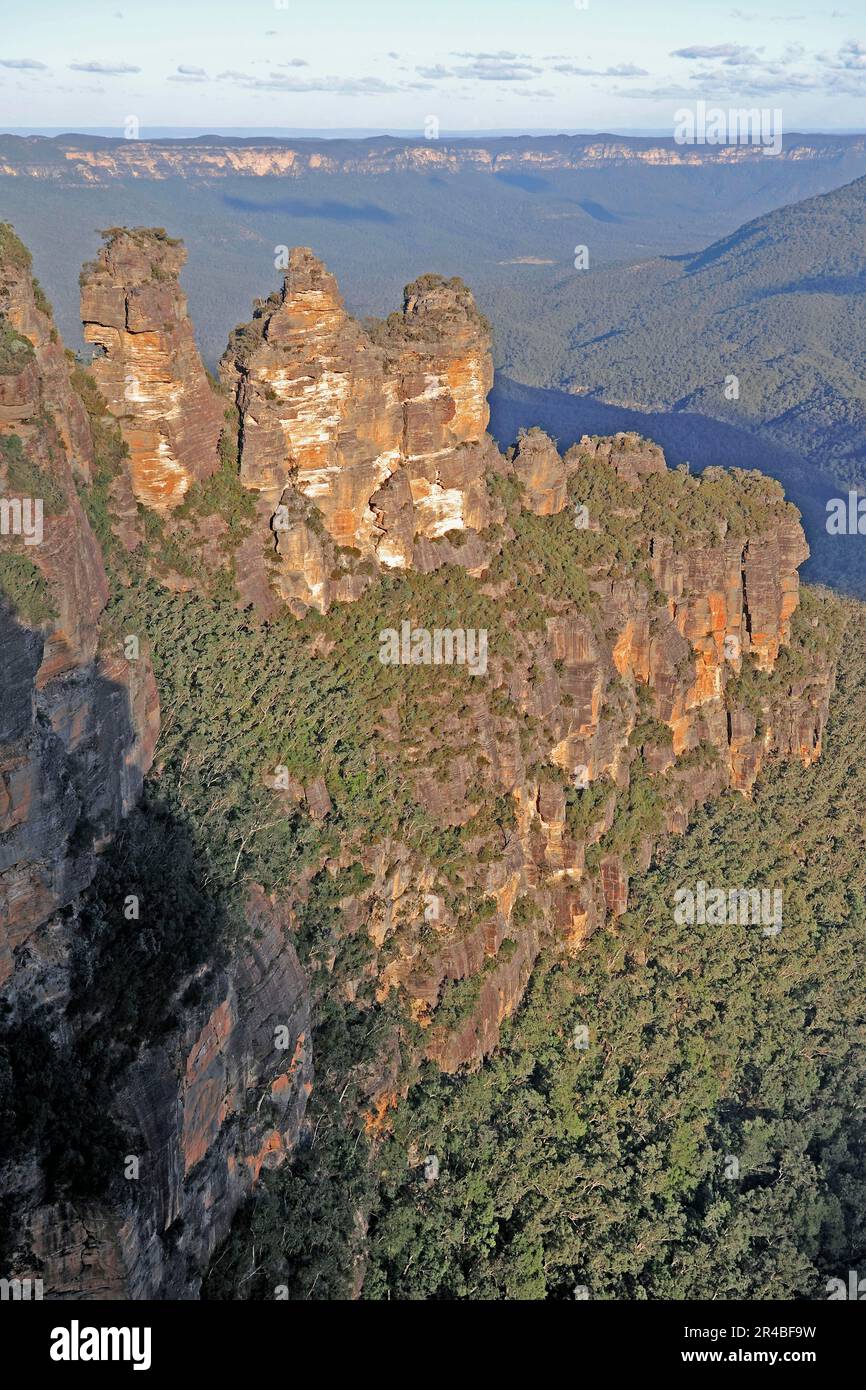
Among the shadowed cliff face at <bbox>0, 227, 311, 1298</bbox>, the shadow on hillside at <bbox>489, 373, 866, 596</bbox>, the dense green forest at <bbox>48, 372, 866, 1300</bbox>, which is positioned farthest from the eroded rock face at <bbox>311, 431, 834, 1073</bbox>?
the shadow on hillside at <bbox>489, 373, 866, 596</bbox>

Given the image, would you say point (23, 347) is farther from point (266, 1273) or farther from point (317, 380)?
point (266, 1273)

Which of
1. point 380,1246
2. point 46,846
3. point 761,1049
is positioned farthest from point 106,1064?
point 761,1049

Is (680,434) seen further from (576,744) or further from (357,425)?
(357,425)

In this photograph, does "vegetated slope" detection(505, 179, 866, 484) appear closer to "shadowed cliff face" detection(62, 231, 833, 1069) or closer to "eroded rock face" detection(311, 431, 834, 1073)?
"eroded rock face" detection(311, 431, 834, 1073)

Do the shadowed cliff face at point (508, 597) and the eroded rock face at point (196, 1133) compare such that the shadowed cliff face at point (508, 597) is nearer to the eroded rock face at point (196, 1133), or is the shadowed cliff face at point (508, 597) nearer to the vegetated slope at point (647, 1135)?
the vegetated slope at point (647, 1135)

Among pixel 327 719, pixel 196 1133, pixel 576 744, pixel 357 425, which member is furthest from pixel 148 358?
→ pixel 196 1133

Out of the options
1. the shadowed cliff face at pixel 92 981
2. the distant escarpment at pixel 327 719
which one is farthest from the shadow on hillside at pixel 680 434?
the shadowed cliff face at pixel 92 981
